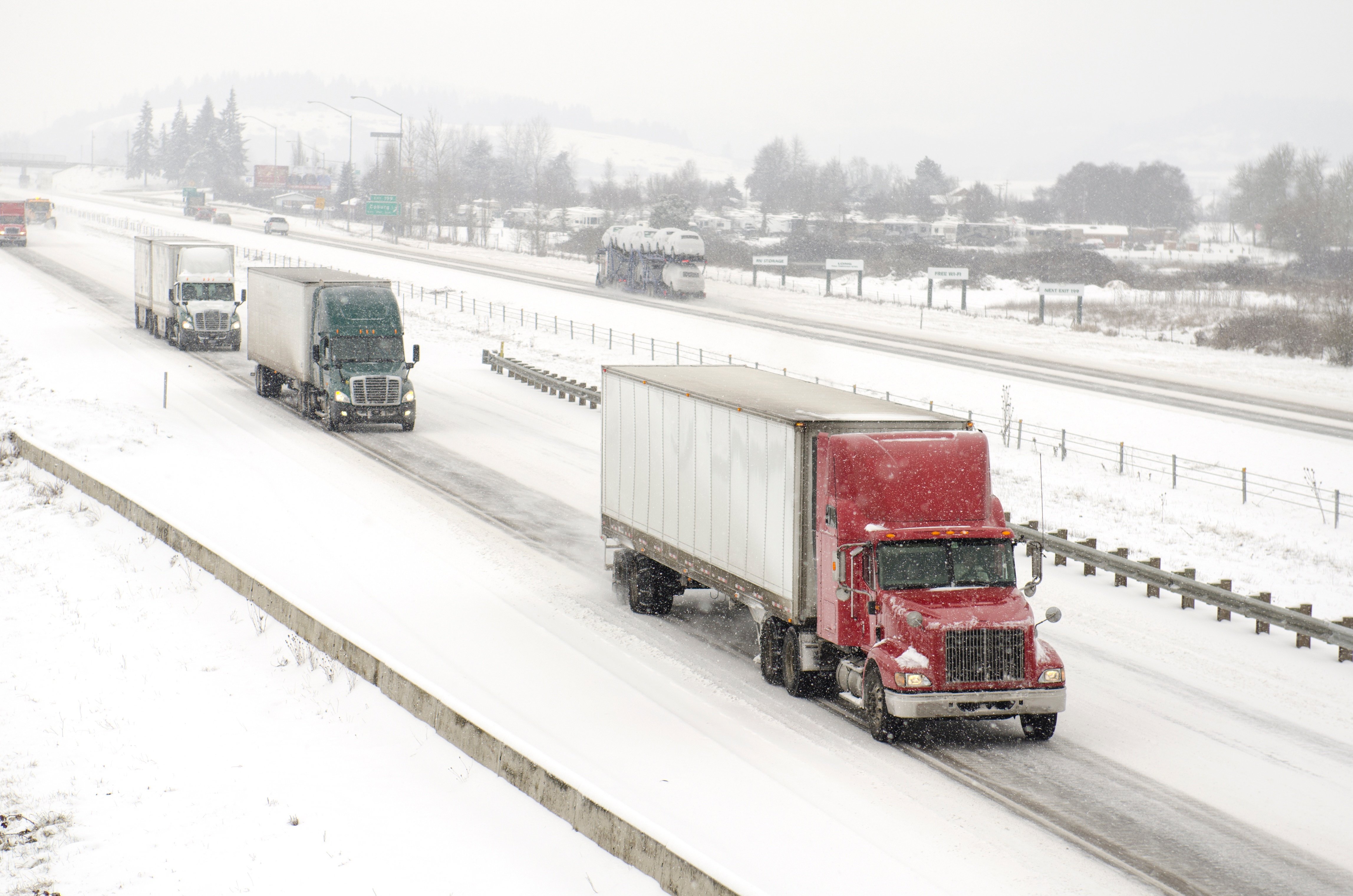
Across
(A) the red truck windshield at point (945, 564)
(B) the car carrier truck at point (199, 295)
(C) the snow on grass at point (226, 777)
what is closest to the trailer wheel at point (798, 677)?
(A) the red truck windshield at point (945, 564)

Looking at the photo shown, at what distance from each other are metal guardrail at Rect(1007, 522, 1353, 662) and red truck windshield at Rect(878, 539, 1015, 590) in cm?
34

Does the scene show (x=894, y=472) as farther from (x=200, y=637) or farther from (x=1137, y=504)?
(x=1137, y=504)

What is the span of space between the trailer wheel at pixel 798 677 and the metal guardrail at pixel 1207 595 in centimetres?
280

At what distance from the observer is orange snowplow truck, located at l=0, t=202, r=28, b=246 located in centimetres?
9319

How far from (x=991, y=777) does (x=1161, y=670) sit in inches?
195

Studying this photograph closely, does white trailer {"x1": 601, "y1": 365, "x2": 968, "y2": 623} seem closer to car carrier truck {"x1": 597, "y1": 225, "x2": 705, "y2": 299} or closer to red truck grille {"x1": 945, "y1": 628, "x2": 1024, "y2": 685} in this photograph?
red truck grille {"x1": 945, "y1": 628, "x2": 1024, "y2": 685}

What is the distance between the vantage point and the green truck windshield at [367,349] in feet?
110

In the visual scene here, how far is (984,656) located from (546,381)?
2895 centimetres

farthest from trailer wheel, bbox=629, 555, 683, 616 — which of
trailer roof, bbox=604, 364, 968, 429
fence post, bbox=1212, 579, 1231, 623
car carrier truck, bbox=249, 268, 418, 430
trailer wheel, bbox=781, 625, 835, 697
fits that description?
car carrier truck, bbox=249, 268, 418, 430

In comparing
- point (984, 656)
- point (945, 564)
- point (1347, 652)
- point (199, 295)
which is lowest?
point (1347, 652)

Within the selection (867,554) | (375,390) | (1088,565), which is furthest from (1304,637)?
(375,390)

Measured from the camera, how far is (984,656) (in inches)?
540

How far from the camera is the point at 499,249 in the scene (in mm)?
117000

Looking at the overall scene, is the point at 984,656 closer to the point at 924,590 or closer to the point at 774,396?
the point at 924,590
